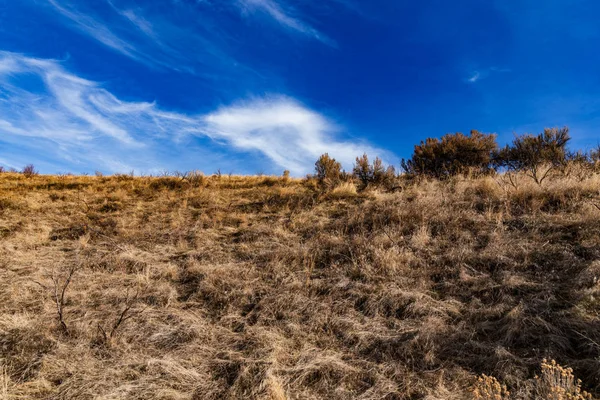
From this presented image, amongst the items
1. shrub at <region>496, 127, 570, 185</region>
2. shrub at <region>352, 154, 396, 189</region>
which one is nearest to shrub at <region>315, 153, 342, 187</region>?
shrub at <region>352, 154, 396, 189</region>

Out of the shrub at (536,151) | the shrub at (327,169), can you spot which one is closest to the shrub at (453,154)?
the shrub at (536,151)

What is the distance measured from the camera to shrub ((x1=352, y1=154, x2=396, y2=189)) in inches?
487

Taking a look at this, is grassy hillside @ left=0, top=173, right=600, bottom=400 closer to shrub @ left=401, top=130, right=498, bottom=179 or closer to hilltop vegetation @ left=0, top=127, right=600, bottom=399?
hilltop vegetation @ left=0, top=127, right=600, bottom=399

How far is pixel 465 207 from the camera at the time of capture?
8.09 meters

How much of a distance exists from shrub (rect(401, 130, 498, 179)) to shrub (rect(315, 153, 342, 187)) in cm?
309

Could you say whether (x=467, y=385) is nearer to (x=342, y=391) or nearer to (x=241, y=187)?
(x=342, y=391)

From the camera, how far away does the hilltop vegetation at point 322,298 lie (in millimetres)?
3623

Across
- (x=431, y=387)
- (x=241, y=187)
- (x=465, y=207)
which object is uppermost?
(x=241, y=187)

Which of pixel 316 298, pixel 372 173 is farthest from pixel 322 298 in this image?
pixel 372 173

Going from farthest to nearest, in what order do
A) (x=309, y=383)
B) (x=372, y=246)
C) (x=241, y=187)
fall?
(x=241, y=187) < (x=372, y=246) < (x=309, y=383)

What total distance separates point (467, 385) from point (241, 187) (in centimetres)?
1132

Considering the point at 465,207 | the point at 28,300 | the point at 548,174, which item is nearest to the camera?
the point at 28,300

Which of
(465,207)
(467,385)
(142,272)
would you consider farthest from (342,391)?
(465,207)

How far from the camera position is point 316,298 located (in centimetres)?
544
